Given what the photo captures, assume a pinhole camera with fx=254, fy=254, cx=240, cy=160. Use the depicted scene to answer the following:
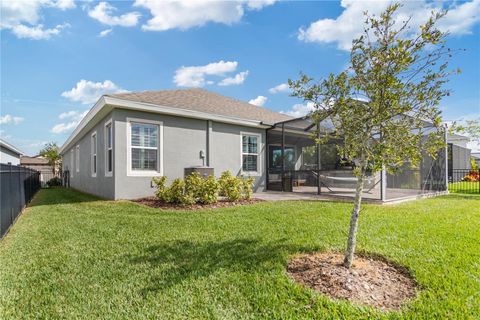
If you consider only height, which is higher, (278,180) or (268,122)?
(268,122)

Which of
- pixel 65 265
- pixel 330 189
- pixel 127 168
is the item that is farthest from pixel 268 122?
pixel 65 265

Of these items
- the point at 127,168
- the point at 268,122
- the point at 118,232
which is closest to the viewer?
the point at 118,232

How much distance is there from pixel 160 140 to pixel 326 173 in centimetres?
619

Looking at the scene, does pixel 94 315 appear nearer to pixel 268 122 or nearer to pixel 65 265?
pixel 65 265

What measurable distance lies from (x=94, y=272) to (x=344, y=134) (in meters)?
3.42

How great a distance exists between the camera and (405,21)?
2.67 metres

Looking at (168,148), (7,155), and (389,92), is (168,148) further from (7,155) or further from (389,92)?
(7,155)

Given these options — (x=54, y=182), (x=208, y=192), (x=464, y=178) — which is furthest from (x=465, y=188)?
(x=54, y=182)

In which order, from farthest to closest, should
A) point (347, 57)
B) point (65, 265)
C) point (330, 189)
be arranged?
point (330, 189) → point (65, 265) → point (347, 57)

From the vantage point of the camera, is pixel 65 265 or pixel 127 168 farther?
pixel 127 168

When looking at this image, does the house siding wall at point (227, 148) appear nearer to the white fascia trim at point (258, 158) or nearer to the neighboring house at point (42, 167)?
the white fascia trim at point (258, 158)

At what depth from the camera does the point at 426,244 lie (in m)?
3.83

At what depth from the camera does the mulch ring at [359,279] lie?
2408 mm

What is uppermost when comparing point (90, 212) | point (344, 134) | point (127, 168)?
point (344, 134)
